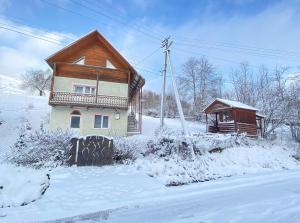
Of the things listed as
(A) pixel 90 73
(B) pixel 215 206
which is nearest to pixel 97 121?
(A) pixel 90 73

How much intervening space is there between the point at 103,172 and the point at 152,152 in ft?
10.1

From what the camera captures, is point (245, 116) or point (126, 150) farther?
point (245, 116)

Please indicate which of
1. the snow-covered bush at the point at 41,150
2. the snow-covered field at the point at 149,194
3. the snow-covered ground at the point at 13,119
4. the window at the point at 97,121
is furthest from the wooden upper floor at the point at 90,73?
the snow-covered field at the point at 149,194

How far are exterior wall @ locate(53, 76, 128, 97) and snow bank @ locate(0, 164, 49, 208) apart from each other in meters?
11.9

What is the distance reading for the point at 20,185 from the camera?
18.5 ft

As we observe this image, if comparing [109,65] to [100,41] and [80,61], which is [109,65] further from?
[80,61]

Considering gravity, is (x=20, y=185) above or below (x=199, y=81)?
below

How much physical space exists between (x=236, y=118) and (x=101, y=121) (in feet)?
42.0

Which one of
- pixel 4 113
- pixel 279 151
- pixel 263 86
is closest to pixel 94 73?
pixel 4 113

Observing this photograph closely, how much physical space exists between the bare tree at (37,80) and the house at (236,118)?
38.2 meters

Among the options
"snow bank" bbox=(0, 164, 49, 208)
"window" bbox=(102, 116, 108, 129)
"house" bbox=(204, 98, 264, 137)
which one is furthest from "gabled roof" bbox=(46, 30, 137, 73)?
"snow bank" bbox=(0, 164, 49, 208)

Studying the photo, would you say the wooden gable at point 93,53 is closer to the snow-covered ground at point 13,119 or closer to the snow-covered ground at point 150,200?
the snow-covered ground at point 13,119

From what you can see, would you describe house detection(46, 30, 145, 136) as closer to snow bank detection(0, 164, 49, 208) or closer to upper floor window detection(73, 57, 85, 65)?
upper floor window detection(73, 57, 85, 65)

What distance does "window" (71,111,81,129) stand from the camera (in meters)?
17.8
